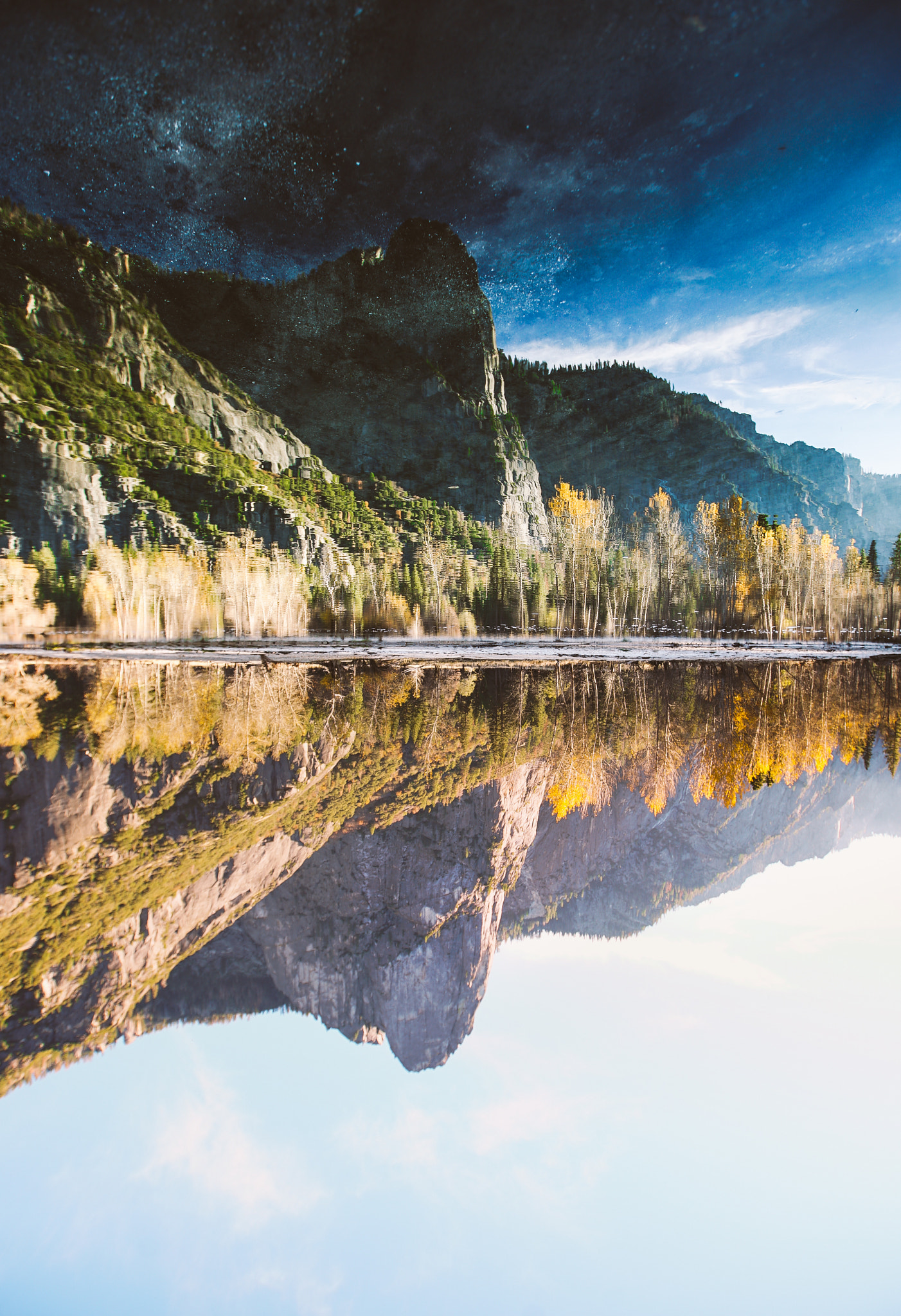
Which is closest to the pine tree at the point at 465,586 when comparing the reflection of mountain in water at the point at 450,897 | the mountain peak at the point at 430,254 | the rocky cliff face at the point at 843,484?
the mountain peak at the point at 430,254

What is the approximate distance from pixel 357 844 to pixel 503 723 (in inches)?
67.4

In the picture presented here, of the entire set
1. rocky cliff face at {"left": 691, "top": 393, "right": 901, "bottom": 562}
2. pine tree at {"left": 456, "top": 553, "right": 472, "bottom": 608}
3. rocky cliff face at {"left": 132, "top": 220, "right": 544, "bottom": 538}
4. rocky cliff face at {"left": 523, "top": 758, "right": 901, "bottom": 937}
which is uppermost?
rocky cliff face at {"left": 132, "top": 220, "right": 544, "bottom": 538}

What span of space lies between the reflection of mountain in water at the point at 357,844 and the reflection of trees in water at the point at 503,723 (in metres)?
0.02

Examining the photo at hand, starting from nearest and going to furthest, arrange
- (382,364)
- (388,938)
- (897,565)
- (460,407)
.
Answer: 1. (388,938)
2. (897,565)
3. (382,364)
4. (460,407)

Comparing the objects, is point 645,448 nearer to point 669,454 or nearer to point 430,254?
point 669,454

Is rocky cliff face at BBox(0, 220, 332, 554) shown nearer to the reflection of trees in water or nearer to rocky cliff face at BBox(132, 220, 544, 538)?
rocky cliff face at BBox(132, 220, 544, 538)

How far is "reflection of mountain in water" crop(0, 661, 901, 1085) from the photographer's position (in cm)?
115

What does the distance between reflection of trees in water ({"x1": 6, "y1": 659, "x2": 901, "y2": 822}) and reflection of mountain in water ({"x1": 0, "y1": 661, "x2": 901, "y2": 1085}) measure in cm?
2

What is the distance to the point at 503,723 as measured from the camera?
127 inches

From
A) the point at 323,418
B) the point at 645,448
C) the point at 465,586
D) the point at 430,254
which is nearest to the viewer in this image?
the point at 465,586

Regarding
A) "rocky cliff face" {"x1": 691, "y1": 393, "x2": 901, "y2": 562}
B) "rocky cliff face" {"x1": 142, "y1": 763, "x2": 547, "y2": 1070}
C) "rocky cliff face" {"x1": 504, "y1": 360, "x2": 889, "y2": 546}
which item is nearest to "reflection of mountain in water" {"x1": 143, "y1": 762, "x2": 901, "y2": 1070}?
"rocky cliff face" {"x1": 142, "y1": 763, "x2": 547, "y2": 1070}

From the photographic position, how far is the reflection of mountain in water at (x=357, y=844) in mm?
1148

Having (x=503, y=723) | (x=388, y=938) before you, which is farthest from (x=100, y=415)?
(x=388, y=938)

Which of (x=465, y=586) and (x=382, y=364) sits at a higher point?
(x=382, y=364)
